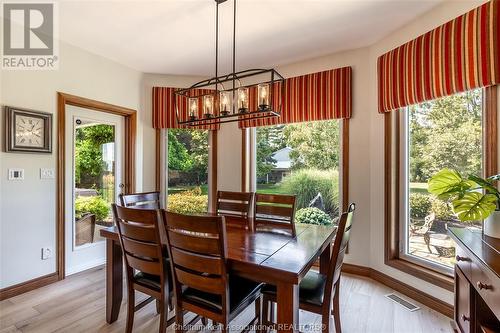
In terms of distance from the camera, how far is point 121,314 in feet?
7.29

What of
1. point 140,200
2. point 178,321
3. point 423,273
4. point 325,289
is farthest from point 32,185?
point 423,273

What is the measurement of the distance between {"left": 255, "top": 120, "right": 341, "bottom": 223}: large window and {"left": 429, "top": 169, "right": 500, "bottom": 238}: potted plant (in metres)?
1.63

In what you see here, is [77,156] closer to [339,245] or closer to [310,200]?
[310,200]

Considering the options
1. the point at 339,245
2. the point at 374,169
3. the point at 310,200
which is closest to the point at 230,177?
the point at 310,200

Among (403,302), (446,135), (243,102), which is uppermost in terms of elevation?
(243,102)

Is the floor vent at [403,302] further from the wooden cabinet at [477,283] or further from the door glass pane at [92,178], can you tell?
the door glass pane at [92,178]

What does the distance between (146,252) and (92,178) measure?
7.14 ft

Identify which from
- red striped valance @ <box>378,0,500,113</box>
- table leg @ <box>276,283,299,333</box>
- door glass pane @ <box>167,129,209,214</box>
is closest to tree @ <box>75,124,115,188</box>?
door glass pane @ <box>167,129,209,214</box>

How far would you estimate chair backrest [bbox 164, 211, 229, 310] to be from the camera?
1362 mm

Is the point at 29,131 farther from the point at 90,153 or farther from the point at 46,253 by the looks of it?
the point at 46,253

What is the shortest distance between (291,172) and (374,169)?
1014 mm

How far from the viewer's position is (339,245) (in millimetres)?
1543

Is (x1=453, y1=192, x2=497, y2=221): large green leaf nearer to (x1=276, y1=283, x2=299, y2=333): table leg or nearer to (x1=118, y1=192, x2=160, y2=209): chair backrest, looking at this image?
(x1=276, y1=283, x2=299, y2=333): table leg

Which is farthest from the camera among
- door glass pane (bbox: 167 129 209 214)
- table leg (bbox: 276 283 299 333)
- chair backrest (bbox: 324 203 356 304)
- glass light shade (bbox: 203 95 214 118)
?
door glass pane (bbox: 167 129 209 214)
